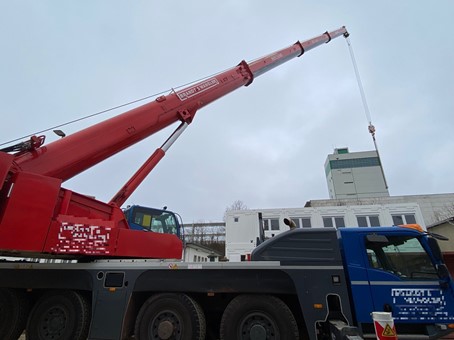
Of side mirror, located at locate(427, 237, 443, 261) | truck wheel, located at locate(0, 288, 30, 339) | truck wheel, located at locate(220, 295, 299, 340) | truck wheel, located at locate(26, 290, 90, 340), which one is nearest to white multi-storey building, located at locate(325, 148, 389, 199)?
side mirror, located at locate(427, 237, 443, 261)

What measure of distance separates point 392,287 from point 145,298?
15.3 ft

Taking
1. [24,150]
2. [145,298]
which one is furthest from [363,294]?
[24,150]

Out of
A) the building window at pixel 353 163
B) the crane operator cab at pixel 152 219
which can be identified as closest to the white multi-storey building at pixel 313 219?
the crane operator cab at pixel 152 219

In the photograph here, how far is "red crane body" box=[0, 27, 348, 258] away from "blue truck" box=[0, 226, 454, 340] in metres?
0.66

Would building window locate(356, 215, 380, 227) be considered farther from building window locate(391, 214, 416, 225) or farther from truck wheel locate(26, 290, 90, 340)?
truck wheel locate(26, 290, 90, 340)

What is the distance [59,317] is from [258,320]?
13.1ft

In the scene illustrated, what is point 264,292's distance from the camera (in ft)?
16.8

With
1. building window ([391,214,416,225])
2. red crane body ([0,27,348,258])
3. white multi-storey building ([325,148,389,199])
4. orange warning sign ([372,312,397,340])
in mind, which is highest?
white multi-storey building ([325,148,389,199])

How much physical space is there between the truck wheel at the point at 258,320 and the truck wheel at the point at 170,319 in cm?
51

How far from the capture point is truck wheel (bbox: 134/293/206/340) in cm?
515

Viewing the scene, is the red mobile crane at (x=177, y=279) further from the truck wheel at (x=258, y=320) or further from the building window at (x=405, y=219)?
the building window at (x=405, y=219)

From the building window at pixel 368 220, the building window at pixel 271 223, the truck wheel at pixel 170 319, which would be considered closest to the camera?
the truck wheel at pixel 170 319

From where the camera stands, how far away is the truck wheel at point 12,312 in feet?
19.1

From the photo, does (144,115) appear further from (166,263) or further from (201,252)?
(201,252)
